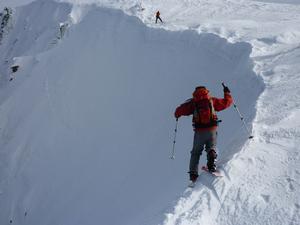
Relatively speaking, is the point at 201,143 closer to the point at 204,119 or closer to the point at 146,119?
the point at 204,119

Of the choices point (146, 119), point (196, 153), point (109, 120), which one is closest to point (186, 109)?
point (196, 153)

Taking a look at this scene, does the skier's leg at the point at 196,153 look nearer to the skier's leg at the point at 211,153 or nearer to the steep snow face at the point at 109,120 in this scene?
the skier's leg at the point at 211,153

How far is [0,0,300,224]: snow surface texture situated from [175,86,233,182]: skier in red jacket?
1.26 ft

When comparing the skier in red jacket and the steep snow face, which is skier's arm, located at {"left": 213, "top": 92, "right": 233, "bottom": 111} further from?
the steep snow face

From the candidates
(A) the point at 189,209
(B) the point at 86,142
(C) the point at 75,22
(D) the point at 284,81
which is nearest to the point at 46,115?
(B) the point at 86,142

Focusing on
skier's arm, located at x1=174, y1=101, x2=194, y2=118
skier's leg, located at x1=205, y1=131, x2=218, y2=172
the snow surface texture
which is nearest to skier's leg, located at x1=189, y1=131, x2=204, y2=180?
skier's leg, located at x1=205, y1=131, x2=218, y2=172

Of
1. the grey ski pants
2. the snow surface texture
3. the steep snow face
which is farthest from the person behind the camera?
the steep snow face

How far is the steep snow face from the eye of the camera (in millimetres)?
15031

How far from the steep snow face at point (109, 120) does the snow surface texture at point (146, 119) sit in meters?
0.09

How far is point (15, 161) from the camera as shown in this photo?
27922mm

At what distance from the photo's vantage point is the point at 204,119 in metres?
9.22

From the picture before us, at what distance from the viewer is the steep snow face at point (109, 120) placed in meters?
15.0

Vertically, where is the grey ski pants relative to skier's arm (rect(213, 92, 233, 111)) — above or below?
below

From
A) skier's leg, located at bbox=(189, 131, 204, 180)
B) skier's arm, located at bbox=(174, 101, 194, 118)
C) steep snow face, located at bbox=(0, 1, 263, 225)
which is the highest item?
skier's arm, located at bbox=(174, 101, 194, 118)
